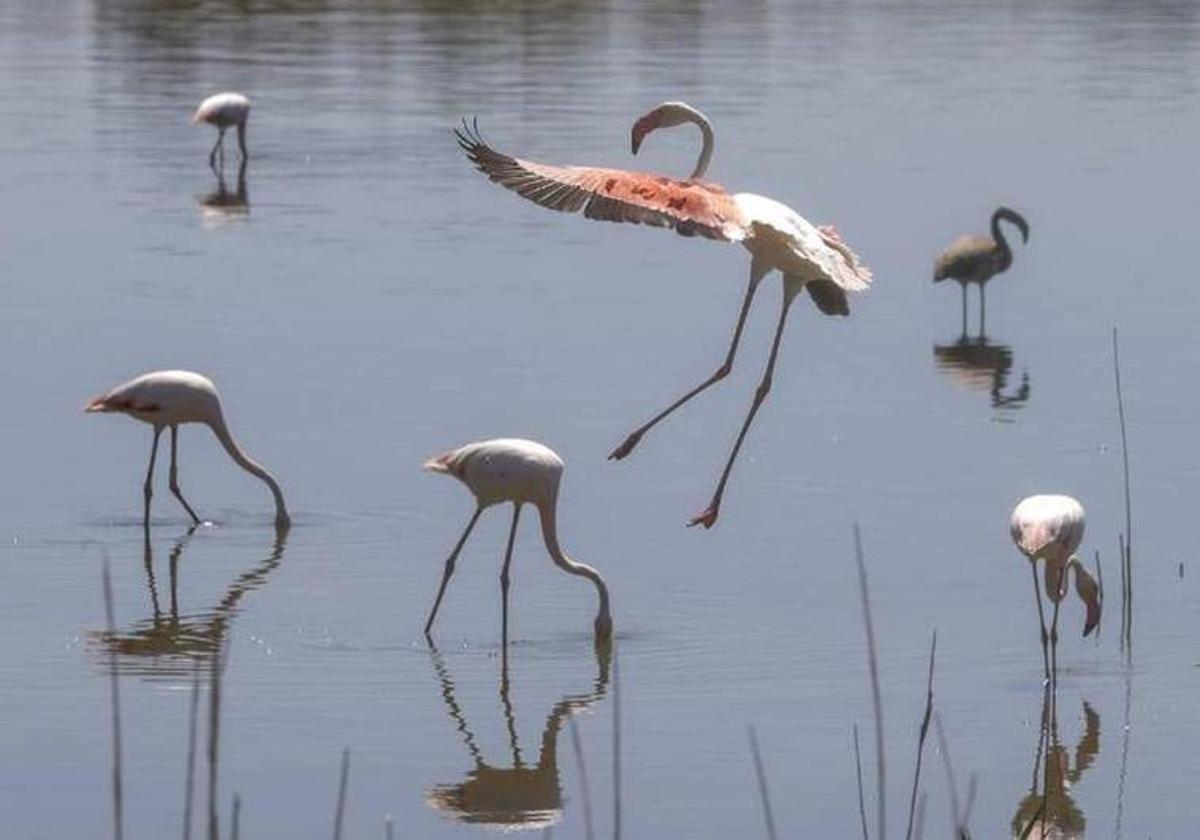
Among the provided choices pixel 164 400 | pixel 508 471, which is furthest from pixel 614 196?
pixel 164 400

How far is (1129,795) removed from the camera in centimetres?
837

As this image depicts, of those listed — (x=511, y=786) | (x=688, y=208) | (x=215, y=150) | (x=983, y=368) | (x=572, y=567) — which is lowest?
(x=511, y=786)

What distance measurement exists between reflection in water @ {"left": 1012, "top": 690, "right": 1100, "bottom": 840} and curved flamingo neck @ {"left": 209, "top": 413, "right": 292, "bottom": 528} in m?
3.47

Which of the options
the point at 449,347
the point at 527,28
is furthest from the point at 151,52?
the point at 449,347

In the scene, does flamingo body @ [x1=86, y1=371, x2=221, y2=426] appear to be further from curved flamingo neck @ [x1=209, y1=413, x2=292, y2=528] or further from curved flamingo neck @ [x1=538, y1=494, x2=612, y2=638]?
curved flamingo neck @ [x1=538, y1=494, x2=612, y2=638]

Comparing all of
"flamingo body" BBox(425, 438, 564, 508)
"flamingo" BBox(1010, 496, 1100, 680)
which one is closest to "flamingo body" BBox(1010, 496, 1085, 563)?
"flamingo" BBox(1010, 496, 1100, 680)

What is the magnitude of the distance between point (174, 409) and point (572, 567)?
7.55 ft

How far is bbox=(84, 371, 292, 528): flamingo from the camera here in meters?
11.6

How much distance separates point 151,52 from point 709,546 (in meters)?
24.7

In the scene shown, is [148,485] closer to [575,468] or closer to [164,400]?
[164,400]

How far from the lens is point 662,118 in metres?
10.2

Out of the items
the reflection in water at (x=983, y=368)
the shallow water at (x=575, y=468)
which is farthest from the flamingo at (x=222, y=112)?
the reflection in water at (x=983, y=368)

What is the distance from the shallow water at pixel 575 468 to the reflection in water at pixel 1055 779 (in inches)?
1.0

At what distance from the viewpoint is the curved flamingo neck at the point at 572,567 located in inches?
394
